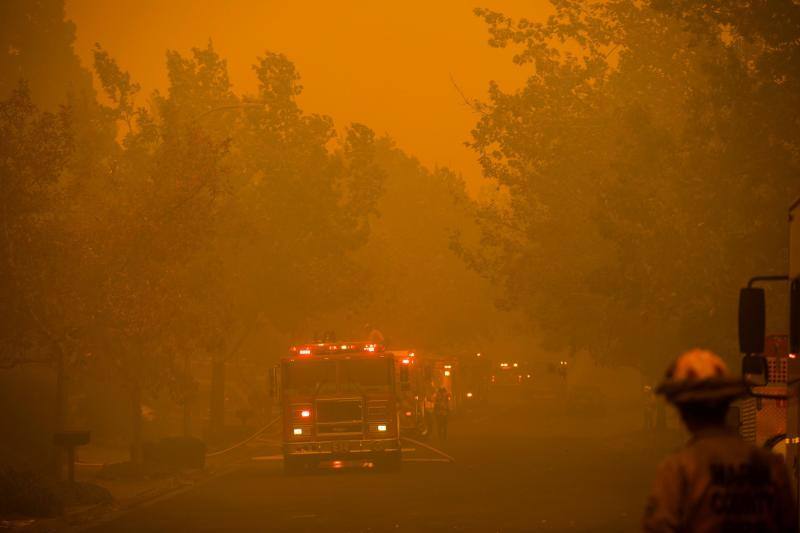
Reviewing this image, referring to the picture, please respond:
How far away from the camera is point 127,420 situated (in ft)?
134

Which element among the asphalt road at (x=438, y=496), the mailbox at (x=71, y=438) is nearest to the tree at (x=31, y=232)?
the mailbox at (x=71, y=438)

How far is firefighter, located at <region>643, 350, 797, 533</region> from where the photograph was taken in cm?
552

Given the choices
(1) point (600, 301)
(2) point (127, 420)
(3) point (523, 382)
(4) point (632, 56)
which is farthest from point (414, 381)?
(3) point (523, 382)

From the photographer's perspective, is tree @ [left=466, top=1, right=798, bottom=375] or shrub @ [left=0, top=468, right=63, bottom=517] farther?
tree @ [left=466, top=1, right=798, bottom=375]

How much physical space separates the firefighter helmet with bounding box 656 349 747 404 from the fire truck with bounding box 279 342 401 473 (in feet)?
76.4

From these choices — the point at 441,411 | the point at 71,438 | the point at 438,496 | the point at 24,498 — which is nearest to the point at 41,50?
the point at 441,411

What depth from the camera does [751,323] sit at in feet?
34.4

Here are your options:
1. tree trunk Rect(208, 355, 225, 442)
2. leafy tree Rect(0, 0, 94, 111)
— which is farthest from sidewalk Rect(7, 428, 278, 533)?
leafy tree Rect(0, 0, 94, 111)

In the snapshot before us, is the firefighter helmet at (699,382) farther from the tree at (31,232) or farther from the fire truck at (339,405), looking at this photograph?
the fire truck at (339,405)

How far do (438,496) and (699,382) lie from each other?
1761 centimetres

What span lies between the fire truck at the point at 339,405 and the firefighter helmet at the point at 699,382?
23.3m

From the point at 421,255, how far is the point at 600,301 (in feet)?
159

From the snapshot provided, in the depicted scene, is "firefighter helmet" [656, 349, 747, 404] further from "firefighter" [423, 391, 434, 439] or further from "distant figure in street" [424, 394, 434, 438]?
"distant figure in street" [424, 394, 434, 438]

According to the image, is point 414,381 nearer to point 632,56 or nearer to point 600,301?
point 600,301
